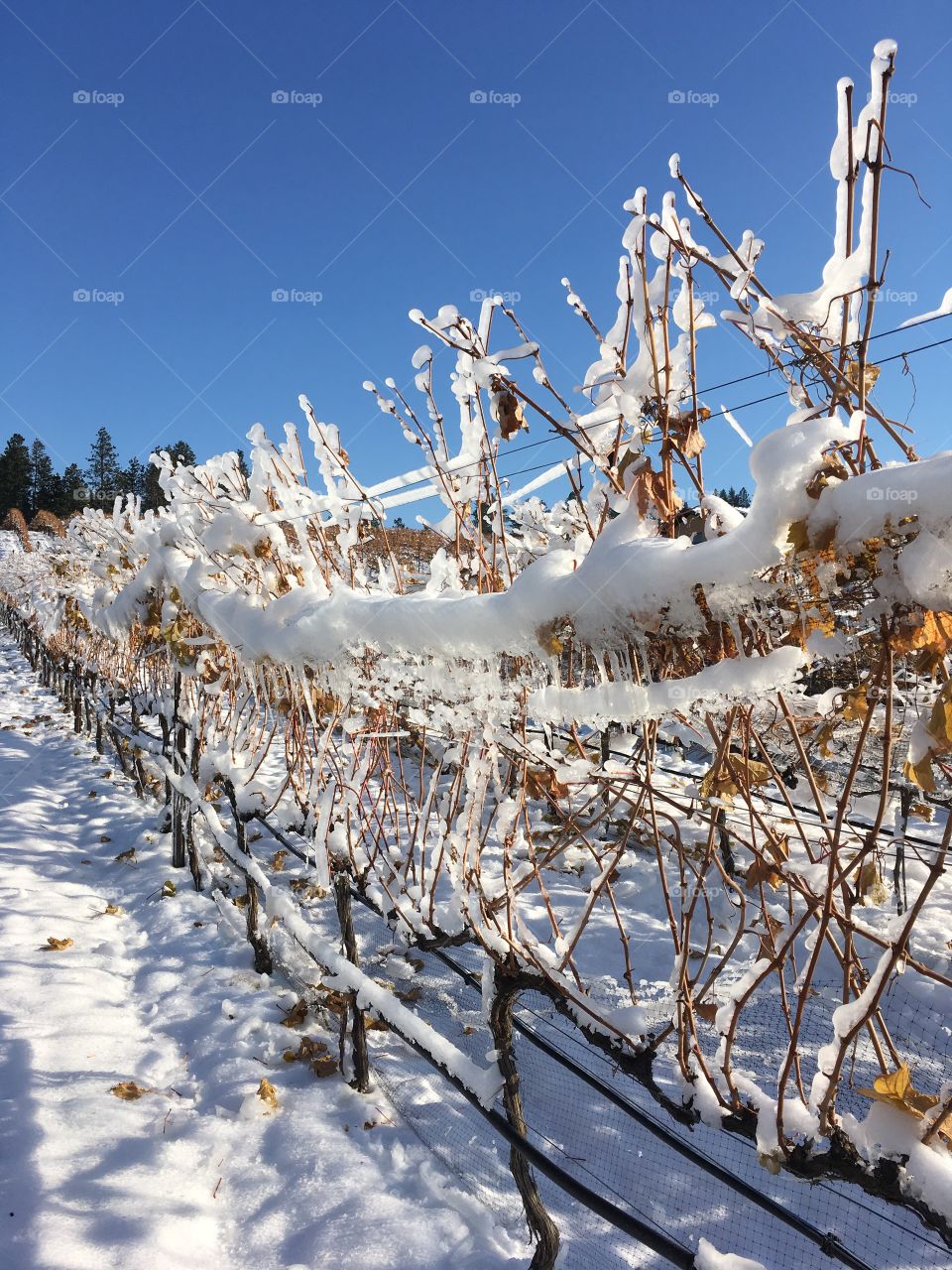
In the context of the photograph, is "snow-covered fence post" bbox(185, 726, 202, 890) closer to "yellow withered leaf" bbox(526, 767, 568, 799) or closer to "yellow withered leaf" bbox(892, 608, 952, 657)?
"yellow withered leaf" bbox(526, 767, 568, 799)

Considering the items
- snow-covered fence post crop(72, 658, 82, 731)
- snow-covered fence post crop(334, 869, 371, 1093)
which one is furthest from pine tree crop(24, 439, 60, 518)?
snow-covered fence post crop(334, 869, 371, 1093)

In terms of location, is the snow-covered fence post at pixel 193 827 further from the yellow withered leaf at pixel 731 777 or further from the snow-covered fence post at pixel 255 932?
the yellow withered leaf at pixel 731 777

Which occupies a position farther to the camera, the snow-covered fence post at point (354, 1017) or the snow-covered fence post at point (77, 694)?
the snow-covered fence post at point (77, 694)

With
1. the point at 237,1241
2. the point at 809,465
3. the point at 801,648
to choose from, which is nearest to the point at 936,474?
the point at 809,465

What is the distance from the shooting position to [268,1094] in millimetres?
2787

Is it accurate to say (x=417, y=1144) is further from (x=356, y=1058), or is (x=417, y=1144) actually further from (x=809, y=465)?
(x=809, y=465)

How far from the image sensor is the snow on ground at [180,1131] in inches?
83.0

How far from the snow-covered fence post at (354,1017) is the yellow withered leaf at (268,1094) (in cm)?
35

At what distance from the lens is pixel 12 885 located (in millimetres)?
4551

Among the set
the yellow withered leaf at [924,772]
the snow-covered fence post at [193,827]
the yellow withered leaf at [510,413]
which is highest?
the yellow withered leaf at [510,413]

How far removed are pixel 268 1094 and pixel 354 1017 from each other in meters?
0.47

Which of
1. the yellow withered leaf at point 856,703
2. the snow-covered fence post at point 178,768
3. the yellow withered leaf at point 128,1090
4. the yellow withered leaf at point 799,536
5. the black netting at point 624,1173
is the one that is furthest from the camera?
the snow-covered fence post at point 178,768

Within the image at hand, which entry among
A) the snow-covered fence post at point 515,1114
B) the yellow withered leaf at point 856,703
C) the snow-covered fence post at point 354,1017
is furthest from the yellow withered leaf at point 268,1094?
the yellow withered leaf at point 856,703

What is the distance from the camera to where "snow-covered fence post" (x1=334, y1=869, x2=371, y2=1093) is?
2880mm
